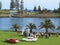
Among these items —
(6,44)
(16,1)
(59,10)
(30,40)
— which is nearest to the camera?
(6,44)

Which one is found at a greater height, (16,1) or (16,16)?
(16,1)

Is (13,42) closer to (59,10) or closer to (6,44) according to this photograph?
(6,44)

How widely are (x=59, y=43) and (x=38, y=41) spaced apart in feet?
6.85

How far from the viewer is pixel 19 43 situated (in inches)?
907

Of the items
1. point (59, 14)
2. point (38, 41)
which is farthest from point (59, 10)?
point (38, 41)

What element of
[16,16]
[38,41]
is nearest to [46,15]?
[16,16]

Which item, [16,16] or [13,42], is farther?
[16,16]

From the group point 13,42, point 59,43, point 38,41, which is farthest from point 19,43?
point 59,43

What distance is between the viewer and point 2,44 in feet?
74.0

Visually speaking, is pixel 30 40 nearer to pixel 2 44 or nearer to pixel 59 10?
pixel 2 44

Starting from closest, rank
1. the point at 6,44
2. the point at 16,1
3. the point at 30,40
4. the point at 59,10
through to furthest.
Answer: the point at 6,44
the point at 30,40
the point at 16,1
the point at 59,10

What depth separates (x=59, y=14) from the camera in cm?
17250

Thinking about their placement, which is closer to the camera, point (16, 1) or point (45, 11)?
point (16, 1)

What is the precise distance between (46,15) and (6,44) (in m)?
147
